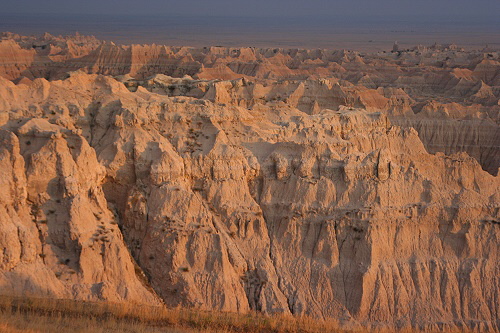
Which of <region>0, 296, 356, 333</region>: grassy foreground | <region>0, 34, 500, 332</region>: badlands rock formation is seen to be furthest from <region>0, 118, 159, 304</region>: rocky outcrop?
<region>0, 296, 356, 333</region>: grassy foreground

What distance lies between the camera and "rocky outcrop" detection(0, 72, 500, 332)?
2730cm

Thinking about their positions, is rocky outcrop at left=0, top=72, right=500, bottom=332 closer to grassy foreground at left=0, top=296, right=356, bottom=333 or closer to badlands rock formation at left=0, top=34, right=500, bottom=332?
badlands rock formation at left=0, top=34, right=500, bottom=332

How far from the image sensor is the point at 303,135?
33375 millimetres

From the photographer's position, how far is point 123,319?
1994 centimetres

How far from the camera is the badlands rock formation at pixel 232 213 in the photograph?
27.0 m

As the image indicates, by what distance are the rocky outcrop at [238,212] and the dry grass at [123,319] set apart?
5.18m

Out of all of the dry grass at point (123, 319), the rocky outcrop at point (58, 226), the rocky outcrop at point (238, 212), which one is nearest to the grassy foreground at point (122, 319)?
the dry grass at point (123, 319)

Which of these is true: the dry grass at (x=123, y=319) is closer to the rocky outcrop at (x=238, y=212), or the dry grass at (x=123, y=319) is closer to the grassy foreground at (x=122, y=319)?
the grassy foreground at (x=122, y=319)

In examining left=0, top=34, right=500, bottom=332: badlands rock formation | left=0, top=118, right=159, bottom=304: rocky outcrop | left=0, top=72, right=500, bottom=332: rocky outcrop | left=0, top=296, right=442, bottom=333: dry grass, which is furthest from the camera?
left=0, top=72, right=500, bottom=332: rocky outcrop

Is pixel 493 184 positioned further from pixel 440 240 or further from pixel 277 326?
pixel 277 326

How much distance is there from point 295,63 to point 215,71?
38710 millimetres

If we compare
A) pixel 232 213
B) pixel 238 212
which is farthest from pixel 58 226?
pixel 238 212

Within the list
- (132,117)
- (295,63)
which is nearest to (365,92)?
(132,117)

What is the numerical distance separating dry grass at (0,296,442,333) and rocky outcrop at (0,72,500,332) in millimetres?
5177
